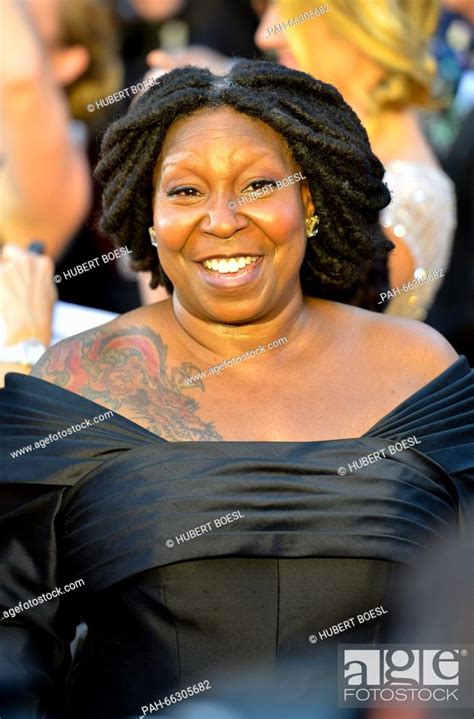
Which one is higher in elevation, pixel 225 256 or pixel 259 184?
pixel 259 184

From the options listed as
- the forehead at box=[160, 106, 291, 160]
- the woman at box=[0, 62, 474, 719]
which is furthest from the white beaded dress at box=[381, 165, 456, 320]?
the forehead at box=[160, 106, 291, 160]

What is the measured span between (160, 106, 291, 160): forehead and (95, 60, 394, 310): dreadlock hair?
16 mm

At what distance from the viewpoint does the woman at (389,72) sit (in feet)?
17.7

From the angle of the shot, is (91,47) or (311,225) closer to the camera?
(311,225)

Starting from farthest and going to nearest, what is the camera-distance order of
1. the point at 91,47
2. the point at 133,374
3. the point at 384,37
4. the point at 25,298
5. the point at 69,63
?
the point at 91,47 → the point at 69,63 → the point at 384,37 → the point at 25,298 → the point at 133,374

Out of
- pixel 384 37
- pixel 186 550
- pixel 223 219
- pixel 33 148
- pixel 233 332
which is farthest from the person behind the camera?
pixel 33 148

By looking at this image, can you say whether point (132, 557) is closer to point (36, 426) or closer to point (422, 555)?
point (36, 426)

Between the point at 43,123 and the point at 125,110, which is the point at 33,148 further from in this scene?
the point at 125,110

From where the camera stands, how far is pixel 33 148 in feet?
19.0

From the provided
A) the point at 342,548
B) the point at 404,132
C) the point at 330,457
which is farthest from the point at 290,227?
the point at 404,132

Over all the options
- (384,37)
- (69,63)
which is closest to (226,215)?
(384,37)

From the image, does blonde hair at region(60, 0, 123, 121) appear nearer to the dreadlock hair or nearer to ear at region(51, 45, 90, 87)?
ear at region(51, 45, 90, 87)

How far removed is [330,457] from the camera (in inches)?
128

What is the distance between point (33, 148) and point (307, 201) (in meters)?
2.47
